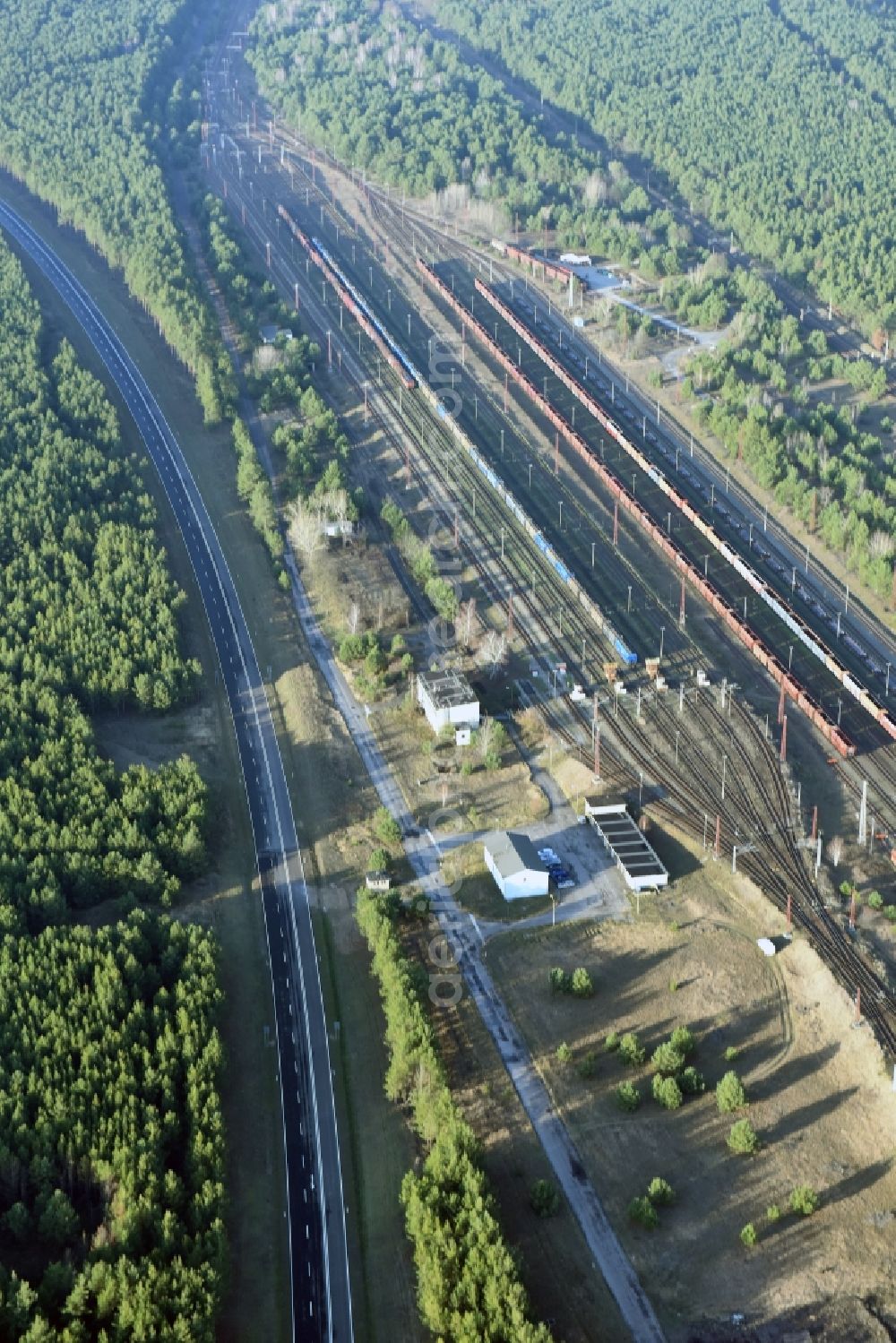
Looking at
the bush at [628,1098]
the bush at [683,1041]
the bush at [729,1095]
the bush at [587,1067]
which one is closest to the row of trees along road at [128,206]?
the bush at [587,1067]

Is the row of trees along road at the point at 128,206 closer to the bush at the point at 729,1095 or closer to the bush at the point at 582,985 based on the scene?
the bush at the point at 582,985

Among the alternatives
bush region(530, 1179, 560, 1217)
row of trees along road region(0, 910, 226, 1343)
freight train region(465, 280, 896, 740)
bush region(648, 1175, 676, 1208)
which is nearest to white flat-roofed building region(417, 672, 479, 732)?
row of trees along road region(0, 910, 226, 1343)

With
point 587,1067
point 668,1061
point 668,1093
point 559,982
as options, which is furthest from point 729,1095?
point 559,982

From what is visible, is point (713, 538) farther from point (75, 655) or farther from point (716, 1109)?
point (716, 1109)

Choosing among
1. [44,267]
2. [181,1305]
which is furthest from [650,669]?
[44,267]

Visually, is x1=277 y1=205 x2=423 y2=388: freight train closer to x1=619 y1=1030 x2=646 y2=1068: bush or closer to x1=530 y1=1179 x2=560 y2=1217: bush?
x1=619 y1=1030 x2=646 y2=1068: bush
